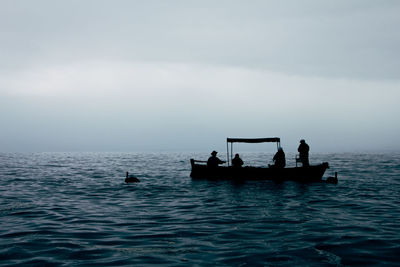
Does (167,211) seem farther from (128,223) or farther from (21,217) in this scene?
(21,217)

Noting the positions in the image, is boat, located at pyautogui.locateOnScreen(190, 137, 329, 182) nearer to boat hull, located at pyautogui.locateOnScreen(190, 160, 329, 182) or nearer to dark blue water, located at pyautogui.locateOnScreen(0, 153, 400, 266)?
boat hull, located at pyautogui.locateOnScreen(190, 160, 329, 182)

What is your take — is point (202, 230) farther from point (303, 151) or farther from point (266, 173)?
point (303, 151)

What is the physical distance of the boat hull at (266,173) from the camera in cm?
2350

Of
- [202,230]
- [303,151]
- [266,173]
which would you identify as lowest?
[202,230]

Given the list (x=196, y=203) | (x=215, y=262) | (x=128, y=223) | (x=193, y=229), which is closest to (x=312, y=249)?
(x=215, y=262)

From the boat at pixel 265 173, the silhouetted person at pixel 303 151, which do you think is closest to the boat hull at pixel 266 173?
the boat at pixel 265 173

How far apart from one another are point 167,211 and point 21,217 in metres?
5.56

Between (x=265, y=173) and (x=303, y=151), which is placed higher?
(x=303, y=151)

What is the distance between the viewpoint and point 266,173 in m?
24.0

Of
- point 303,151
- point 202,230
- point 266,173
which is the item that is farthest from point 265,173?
point 202,230

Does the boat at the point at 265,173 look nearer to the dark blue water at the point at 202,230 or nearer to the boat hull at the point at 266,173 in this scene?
the boat hull at the point at 266,173

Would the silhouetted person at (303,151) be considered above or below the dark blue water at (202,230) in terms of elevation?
above

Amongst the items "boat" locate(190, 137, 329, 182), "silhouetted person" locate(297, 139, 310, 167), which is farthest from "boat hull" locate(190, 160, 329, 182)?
"silhouetted person" locate(297, 139, 310, 167)

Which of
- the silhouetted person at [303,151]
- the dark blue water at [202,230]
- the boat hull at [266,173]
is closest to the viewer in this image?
the dark blue water at [202,230]
